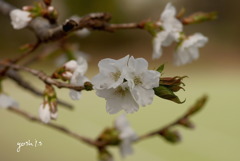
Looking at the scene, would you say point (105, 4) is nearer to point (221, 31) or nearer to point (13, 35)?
point (13, 35)

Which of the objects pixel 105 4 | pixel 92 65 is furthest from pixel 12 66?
pixel 105 4

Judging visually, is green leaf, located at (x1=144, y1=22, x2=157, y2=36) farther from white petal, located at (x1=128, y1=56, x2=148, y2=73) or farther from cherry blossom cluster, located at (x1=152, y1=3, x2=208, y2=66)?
white petal, located at (x1=128, y1=56, x2=148, y2=73)

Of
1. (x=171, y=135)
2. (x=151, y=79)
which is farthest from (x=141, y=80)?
(x=171, y=135)

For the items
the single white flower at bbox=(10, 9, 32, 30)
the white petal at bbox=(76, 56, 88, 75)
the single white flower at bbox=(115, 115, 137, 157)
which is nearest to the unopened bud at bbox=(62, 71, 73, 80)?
the white petal at bbox=(76, 56, 88, 75)

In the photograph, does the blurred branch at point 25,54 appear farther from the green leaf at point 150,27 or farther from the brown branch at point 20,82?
the green leaf at point 150,27

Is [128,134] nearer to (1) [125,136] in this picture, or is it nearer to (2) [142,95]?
(1) [125,136]
